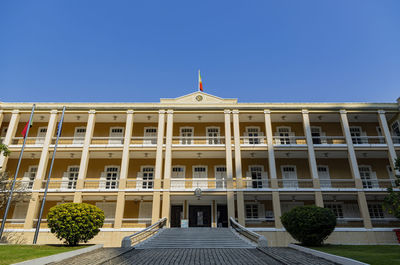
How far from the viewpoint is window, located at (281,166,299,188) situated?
2345 cm

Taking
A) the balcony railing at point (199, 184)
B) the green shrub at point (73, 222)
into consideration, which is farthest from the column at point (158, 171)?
the green shrub at point (73, 222)

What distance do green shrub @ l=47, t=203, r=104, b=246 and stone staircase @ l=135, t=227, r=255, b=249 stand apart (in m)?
2.99

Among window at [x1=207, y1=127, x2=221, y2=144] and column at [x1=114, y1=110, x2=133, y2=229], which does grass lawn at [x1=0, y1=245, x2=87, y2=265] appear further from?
window at [x1=207, y1=127, x2=221, y2=144]

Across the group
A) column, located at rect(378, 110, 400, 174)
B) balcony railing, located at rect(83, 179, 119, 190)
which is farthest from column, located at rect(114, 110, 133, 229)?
column, located at rect(378, 110, 400, 174)

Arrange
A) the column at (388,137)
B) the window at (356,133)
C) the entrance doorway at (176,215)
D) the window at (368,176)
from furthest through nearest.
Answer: the window at (356,133) < the window at (368,176) < the entrance doorway at (176,215) < the column at (388,137)

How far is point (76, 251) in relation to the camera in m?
12.2

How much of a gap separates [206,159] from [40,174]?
13.5 meters

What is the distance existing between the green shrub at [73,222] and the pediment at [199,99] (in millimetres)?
12118

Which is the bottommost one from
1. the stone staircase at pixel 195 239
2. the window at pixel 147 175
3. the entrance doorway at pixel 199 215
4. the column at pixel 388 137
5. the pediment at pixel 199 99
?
the stone staircase at pixel 195 239

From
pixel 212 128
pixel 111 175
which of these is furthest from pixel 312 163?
pixel 111 175

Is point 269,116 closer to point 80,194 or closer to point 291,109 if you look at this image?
point 291,109

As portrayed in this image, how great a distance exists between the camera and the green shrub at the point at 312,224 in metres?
13.9

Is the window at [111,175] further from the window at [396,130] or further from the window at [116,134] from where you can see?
the window at [396,130]

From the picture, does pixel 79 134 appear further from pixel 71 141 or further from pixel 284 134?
pixel 284 134
